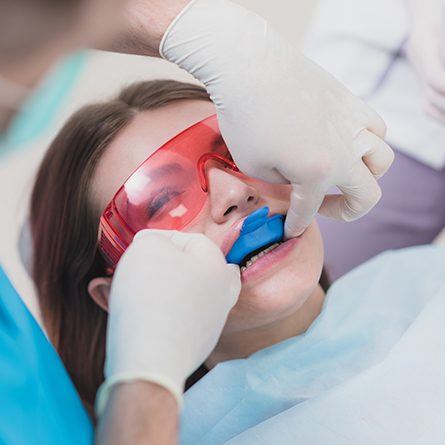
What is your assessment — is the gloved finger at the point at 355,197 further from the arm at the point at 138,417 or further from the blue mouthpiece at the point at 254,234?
the arm at the point at 138,417

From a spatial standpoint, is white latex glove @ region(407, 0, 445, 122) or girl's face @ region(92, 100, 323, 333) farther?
white latex glove @ region(407, 0, 445, 122)

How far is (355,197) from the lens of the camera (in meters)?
1.15

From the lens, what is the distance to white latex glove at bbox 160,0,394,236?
3.33ft

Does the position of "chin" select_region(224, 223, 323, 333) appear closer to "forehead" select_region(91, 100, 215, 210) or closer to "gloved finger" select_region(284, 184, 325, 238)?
"gloved finger" select_region(284, 184, 325, 238)

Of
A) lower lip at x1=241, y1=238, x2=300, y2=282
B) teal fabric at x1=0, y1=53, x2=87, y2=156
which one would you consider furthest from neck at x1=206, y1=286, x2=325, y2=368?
teal fabric at x1=0, y1=53, x2=87, y2=156

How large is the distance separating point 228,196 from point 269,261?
13 centimetres

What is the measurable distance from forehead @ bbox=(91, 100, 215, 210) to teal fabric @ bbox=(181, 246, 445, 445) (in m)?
0.39

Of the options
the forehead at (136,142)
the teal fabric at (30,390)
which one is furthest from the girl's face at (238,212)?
the teal fabric at (30,390)

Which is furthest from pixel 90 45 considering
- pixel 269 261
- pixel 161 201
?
pixel 269 261

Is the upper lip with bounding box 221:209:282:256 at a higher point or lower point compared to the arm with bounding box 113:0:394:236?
lower

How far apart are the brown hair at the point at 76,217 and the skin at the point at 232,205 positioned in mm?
33

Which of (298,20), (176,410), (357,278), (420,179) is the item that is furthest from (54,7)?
(298,20)

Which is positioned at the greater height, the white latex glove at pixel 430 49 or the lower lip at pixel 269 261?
the white latex glove at pixel 430 49

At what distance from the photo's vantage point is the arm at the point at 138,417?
0.73 metres
